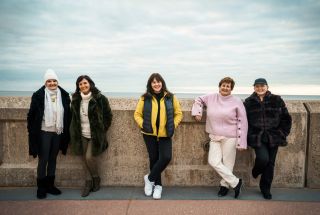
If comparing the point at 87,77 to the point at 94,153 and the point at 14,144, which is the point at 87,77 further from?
the point at 14,144

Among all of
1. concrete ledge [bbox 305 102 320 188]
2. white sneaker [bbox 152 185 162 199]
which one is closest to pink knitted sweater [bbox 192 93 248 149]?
white sneaker [bbox 152 185 162 199]

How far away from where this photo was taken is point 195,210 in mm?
4156

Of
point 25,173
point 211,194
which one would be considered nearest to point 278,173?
point 211,194

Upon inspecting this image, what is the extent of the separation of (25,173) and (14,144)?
1.76 feet

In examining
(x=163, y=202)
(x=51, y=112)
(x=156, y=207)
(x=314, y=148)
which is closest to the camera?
(x=156, y=207)

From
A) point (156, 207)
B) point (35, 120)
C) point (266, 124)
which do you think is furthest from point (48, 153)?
point (266, 124)

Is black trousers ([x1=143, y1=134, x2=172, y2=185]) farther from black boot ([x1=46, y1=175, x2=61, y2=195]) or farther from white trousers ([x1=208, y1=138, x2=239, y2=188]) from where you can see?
black boot ([x1=46, y1=175, x2=61, y2=195])

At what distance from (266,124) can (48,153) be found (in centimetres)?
338

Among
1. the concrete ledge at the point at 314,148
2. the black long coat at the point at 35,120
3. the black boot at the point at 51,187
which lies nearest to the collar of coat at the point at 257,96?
the concrete ledge at the point at 314,148

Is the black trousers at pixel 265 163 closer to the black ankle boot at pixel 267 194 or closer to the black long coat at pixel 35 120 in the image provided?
the black ankle boot at pixel 267 194

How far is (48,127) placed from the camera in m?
4.63

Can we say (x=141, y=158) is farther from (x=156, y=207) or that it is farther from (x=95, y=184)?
(x=156, y=207)

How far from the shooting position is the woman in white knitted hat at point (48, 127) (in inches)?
178

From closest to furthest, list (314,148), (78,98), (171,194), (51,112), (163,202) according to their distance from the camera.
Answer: (163,202) < (51,112) < (78,98) < (171,194) < (314,148)
